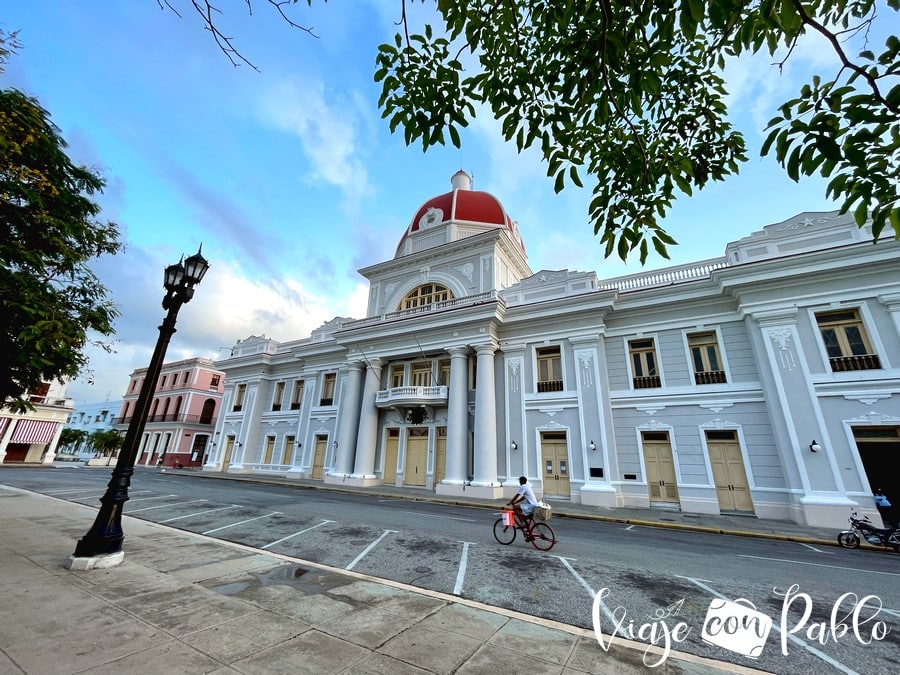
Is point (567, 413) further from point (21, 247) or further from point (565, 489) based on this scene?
point (21, 247)

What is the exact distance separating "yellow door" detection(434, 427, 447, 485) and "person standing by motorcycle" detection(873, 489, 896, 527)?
15529 mm

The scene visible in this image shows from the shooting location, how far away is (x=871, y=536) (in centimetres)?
938

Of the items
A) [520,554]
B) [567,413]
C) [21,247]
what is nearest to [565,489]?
[567,413]

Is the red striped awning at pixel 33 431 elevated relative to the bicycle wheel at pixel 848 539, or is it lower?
elevated

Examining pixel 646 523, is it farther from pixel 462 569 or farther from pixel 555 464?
pixel 462 569

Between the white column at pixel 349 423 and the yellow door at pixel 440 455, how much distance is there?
5142 mm

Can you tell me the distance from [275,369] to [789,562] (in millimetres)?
30245

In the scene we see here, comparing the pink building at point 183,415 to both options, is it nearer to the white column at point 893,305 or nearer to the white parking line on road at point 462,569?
the white parking line on road at point 462,569

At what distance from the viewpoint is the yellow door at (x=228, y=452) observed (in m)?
28.4

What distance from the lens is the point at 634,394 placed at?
16.1 metres

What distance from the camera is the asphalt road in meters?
3.97

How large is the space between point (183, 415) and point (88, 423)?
3508cm

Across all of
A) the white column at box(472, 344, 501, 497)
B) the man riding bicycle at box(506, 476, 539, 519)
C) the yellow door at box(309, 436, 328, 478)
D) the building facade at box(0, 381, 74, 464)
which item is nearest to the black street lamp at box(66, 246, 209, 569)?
the man riding bicycle at box(506, 476, 539, 519)

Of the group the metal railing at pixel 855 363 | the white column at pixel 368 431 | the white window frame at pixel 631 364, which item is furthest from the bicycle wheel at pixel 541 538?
the white column at pixel 368 431
